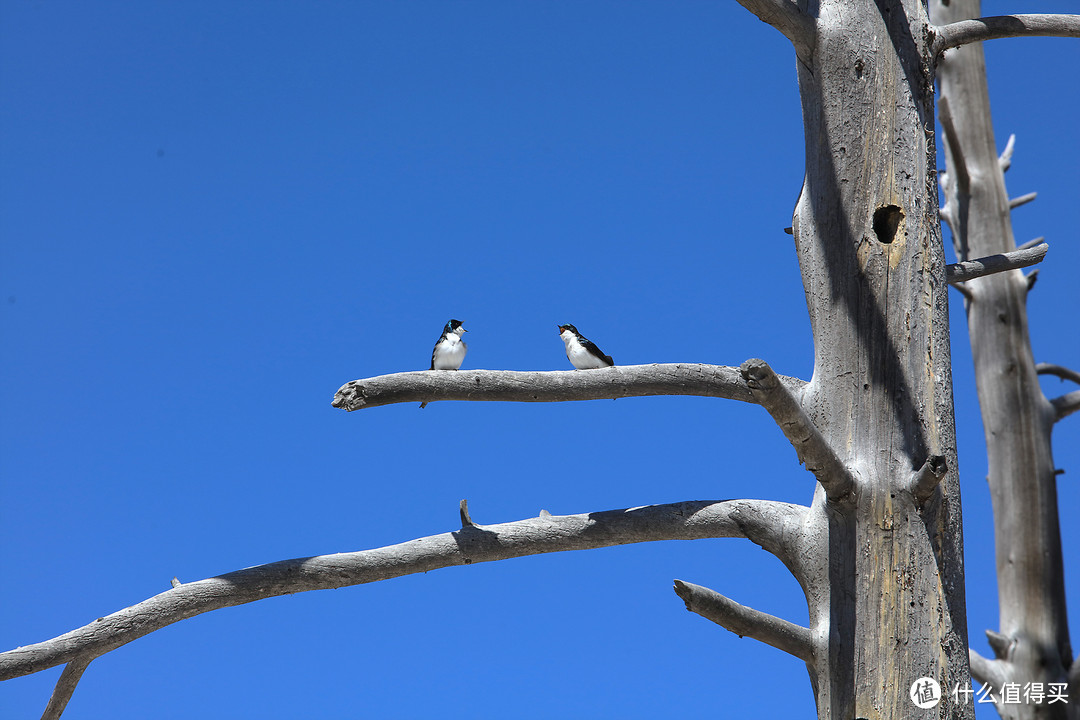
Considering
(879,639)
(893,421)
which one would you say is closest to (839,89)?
(893,421)

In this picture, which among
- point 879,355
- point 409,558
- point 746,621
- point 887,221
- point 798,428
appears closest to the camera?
point 798,428

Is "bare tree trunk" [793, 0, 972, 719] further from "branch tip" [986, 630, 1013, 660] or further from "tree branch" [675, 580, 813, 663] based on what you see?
"branch tip" [986, 630, 1013, 660]

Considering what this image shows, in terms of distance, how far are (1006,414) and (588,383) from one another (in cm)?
581

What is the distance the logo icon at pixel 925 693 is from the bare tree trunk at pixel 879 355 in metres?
0.02

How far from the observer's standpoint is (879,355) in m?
3.68

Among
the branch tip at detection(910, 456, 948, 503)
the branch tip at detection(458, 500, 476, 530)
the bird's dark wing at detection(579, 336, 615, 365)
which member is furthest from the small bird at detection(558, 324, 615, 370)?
the branch tip at detection(910, 456, 948, 503)

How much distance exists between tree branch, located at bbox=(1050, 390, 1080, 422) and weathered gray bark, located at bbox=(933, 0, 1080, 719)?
46mm

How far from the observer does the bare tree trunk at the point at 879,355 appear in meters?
3.39

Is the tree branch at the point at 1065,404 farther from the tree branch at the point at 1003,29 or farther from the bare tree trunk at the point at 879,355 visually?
the bare tree trunk at the point at 879,355

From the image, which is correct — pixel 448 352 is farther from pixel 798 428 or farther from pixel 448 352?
pixel 798 428

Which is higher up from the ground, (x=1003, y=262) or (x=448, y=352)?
(x=448, y=352)

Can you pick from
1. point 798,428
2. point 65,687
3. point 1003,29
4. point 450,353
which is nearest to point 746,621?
point 798,428

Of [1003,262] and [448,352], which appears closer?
[1003,262]

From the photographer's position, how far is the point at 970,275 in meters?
4.59
